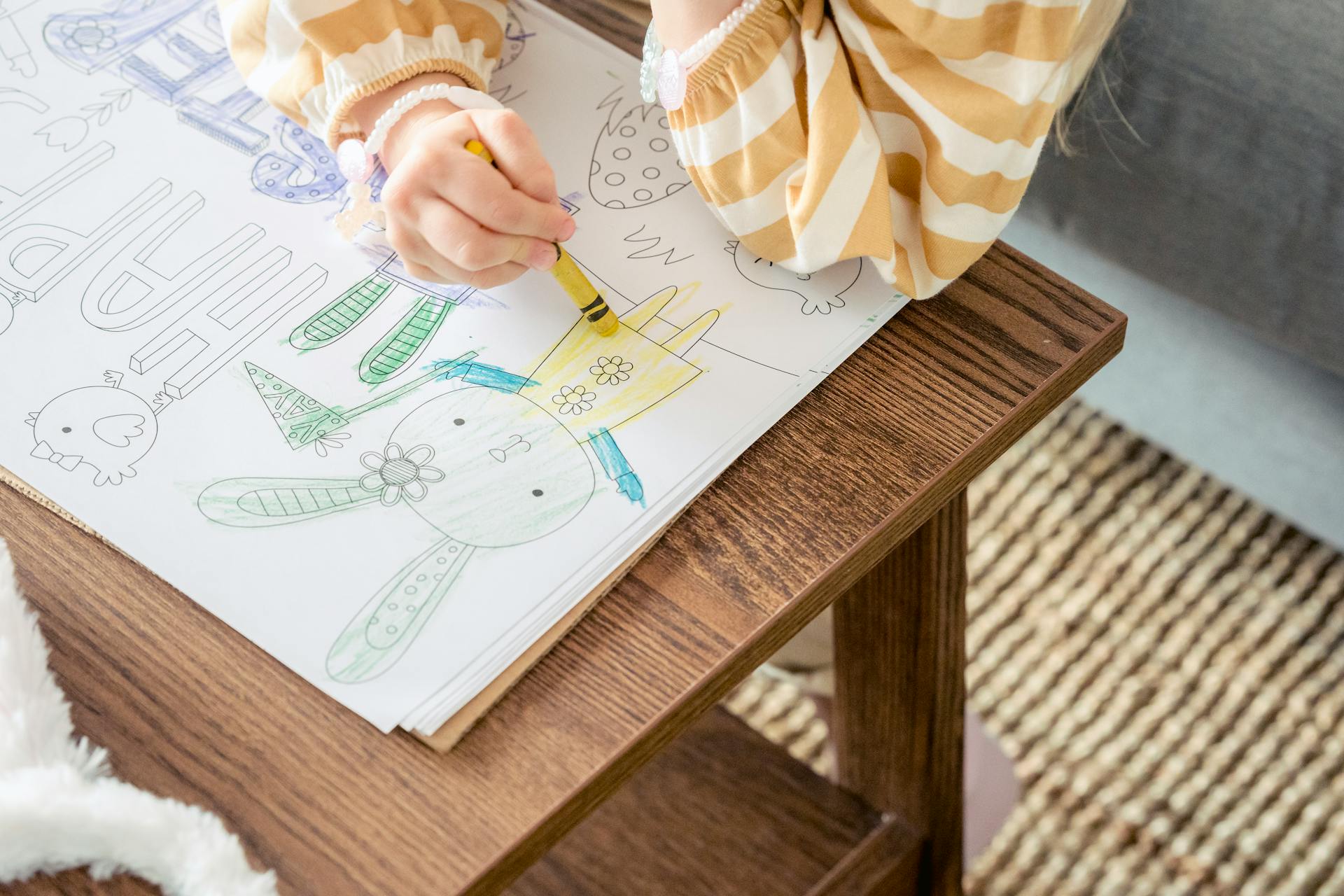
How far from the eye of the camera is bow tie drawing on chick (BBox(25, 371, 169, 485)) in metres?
0.42

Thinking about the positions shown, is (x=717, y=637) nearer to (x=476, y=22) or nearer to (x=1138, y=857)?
(x=476, y=22)

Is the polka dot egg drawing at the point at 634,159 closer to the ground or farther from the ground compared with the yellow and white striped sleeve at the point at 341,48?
closer to the ground

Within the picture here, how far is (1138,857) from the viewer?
0.84 m

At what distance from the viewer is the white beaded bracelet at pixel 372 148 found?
47 cm

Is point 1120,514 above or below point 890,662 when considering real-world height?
below

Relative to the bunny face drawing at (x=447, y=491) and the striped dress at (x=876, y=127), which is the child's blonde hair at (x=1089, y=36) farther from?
the bunny face drawing at (x=447, y=491)

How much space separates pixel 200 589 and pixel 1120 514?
0.79 metres

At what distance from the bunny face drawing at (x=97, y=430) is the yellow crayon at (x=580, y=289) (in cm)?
16

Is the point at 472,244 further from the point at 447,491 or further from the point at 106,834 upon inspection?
the point at 106,834

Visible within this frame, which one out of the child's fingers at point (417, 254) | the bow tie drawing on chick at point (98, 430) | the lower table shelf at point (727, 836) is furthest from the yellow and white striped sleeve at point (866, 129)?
the lower table shelf at point (727, 836)

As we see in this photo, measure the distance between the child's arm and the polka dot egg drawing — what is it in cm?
5

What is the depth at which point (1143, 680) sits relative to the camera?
903 mm

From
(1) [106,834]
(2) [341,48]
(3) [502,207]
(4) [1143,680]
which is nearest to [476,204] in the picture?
(3) [502,207]

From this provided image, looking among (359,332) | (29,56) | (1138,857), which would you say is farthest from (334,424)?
(1138,857)
